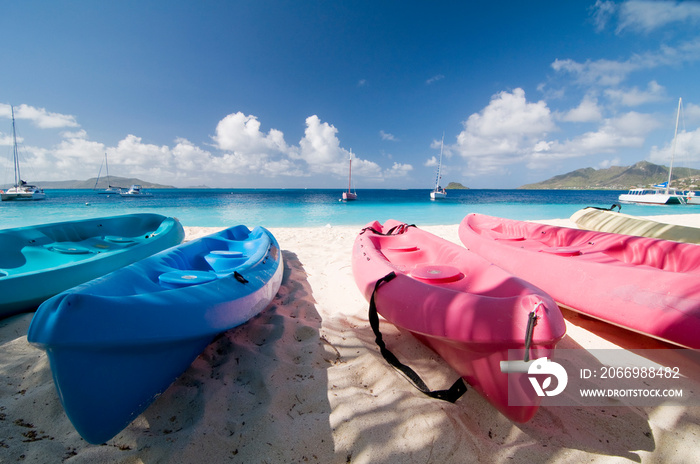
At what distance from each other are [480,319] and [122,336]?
1868 mm

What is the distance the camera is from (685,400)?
5.65 feet

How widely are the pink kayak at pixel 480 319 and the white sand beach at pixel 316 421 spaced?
0.68 feet

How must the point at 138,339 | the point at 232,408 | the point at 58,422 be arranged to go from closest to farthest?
the point at 138,339 < the point at 58,422 < the point at 232,408

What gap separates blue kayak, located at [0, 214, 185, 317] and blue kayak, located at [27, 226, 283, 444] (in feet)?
4.90

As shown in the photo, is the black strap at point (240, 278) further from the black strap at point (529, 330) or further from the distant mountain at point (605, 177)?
the distant mountain at point (605, 177)

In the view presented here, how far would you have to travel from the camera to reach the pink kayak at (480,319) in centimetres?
139

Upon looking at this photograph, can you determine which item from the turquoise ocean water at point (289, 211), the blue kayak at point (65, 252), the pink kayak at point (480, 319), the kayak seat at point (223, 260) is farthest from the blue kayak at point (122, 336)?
the turquoise ocean water at point (289, 211)

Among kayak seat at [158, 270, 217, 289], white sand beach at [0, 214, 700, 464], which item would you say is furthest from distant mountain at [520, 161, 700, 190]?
kayak seat at [158, 270, 217, 289]

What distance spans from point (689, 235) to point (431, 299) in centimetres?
602

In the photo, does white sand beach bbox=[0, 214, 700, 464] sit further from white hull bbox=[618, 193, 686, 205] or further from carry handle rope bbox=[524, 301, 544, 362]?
white hull bbox=[618, 193, 686, 205]

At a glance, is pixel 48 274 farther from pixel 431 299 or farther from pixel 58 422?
pixel 431 299

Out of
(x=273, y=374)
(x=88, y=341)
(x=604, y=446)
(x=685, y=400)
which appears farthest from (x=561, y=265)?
(x=88, y=341)

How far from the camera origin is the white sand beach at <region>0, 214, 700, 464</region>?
1315 mm

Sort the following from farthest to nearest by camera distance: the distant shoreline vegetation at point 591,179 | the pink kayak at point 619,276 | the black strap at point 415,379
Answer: the distant shoreline vegetation at point 591,179 → the pink kayak at point 619,276 → the black strap at point 415,379
